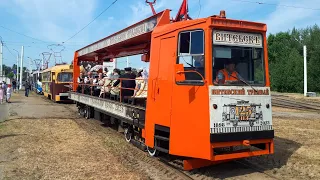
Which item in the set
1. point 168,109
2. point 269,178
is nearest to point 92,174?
point 168,109

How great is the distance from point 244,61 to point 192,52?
1089 millimetres

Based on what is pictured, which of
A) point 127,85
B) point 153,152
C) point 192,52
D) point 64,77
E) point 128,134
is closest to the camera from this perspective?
point 192,52

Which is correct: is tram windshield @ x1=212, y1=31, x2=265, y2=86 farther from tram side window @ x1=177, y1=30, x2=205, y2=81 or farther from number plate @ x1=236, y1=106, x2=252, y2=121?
number plate @ x1=236, y1=106, x2=252, y2=121

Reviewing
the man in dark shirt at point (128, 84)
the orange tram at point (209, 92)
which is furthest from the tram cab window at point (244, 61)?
the man in dark shirt at point (128, 84)

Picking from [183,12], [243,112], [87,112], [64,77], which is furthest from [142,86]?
[64,77]

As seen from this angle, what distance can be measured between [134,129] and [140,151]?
0.78 meters

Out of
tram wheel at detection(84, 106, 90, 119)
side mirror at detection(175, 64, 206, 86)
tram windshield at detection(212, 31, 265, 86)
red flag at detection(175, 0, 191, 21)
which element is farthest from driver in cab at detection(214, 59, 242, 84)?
tram wheel at detection(84, 106, 90, 119)

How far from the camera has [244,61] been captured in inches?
264

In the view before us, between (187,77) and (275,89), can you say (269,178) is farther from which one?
(275,89)

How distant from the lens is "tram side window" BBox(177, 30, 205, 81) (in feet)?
20.9

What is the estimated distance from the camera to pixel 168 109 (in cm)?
685

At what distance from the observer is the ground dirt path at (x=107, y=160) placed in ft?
21.8

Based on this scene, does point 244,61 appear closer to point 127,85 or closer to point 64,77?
point 127,85

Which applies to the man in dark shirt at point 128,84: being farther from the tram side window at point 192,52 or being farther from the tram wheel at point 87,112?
the tram wheel at point 87,112
